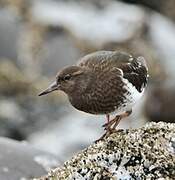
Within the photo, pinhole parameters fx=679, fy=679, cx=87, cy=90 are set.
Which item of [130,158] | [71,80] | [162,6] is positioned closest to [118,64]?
[71,80]

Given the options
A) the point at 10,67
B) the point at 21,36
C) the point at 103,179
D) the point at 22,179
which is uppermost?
the point at 21,36

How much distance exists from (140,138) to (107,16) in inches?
544

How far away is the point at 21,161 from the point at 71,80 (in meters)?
1.76

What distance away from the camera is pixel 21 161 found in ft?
23.6

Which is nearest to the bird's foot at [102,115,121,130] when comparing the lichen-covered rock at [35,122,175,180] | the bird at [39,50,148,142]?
the bird at [39,50,148,142]

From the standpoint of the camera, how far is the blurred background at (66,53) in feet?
44.9

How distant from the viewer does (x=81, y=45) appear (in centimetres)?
1700

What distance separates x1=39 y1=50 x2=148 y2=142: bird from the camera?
575 cm

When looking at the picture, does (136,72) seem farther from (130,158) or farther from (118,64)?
(130,158)

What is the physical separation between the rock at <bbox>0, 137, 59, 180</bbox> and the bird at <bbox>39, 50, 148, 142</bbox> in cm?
145

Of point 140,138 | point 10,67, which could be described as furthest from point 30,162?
point 10,67

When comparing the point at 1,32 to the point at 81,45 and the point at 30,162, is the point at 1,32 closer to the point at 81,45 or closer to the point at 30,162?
the point at 81,45

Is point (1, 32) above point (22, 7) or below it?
below

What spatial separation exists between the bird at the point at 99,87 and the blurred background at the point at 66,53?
6.04 m
